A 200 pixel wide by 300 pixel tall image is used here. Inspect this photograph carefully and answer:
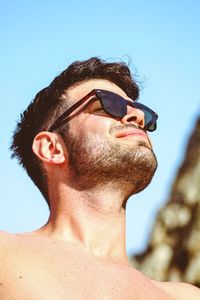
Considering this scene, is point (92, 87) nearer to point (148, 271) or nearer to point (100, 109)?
point (100, 109)

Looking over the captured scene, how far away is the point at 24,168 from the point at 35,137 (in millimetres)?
498

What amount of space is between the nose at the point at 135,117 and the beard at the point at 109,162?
21 centimetres

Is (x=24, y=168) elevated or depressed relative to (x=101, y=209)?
elevated

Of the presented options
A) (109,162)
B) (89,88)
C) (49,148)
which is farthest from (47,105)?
(109,162)

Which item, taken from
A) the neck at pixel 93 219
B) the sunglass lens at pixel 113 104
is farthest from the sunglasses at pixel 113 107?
the neck at pixel 93 219

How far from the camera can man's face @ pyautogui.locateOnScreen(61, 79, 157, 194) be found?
15.4ft

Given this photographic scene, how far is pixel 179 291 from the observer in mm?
4719

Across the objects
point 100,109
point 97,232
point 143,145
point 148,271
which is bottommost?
point 148,271

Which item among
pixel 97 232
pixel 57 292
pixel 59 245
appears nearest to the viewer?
pixel 57 292

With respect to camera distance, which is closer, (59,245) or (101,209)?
(59,245)

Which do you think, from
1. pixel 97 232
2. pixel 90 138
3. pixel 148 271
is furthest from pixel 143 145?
pixel 148 271

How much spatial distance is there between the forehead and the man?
0.01 meters

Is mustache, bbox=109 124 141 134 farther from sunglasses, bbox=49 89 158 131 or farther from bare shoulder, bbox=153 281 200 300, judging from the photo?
bare shoulder, bbox=153 281 200 300

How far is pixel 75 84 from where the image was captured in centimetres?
564
